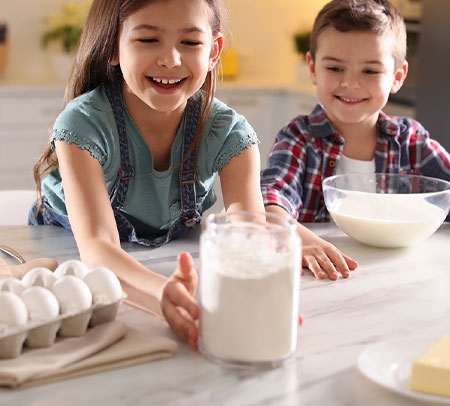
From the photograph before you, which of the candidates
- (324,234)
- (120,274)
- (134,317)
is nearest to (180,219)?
(324,234)

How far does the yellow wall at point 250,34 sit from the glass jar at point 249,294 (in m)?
3.63

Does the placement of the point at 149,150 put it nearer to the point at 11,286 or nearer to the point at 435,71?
the point at 11,286

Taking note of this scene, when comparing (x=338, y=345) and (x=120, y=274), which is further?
(x=120, y=274)

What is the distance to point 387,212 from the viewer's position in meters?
1.43

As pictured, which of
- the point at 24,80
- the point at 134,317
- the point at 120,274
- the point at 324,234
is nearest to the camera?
the point at 134,317

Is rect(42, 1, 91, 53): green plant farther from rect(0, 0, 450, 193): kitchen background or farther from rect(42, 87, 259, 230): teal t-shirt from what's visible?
rect(42, 87, 259, 230): teal t-shirt

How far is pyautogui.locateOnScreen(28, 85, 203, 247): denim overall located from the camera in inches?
57.7

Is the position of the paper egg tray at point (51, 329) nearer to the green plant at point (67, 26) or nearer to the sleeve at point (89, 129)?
the sleeve at point (89, 129)

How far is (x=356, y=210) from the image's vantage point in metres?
1.42

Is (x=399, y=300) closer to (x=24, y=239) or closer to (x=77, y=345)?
(x=77, y=345)

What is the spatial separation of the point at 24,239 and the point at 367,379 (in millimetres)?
807

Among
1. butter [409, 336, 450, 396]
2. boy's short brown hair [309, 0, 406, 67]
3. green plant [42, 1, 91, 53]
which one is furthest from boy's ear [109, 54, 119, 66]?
green plant [42, 1, 91, 53]

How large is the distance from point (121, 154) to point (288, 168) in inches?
18.7

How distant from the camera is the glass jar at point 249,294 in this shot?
2.68ft
